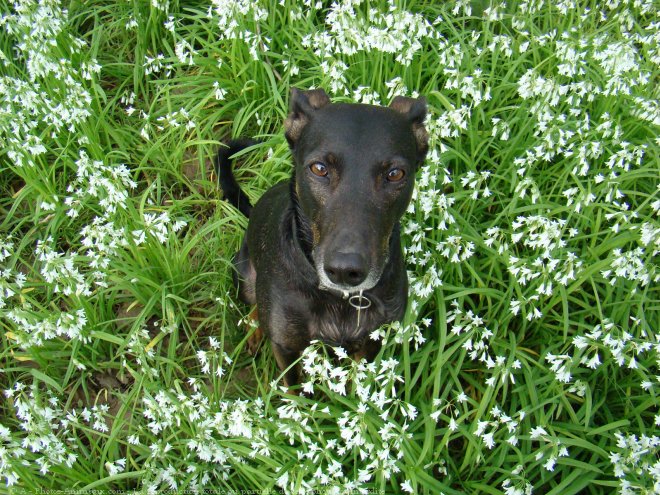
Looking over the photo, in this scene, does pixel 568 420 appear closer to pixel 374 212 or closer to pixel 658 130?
pixel 374 212

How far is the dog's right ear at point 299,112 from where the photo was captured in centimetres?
319

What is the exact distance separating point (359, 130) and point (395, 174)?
29cm

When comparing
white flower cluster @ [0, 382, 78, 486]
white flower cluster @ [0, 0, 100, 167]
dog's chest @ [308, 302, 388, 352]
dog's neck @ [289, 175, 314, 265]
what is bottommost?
white flower cluster @ [0, 382, 78, 486]

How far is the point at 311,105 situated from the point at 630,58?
2155 mm

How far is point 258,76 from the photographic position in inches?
190

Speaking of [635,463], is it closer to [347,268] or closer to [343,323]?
[343,323]

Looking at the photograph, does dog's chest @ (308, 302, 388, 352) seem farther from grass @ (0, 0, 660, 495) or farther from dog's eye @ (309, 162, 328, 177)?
dog's eye @ (309, 162, 328, 177)

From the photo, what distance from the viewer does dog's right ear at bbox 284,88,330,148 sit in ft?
10.5

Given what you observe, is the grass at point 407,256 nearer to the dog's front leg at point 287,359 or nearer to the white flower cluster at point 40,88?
the white flower cluster at point 40,88

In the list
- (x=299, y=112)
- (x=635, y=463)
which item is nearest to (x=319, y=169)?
(x=299, y=112)

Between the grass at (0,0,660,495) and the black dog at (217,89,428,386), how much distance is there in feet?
0.68

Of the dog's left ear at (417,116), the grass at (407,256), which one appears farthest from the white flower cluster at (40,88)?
the dog's left ear at (417,116)

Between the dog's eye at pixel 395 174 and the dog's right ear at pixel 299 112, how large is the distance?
59 cm

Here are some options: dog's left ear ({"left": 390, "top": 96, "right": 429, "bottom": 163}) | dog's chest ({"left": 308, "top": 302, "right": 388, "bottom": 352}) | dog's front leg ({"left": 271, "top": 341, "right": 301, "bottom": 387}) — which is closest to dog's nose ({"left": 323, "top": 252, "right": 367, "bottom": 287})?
dog's chest ({"left": 308, "top": 302, "right": 388, "bottom": 352})
